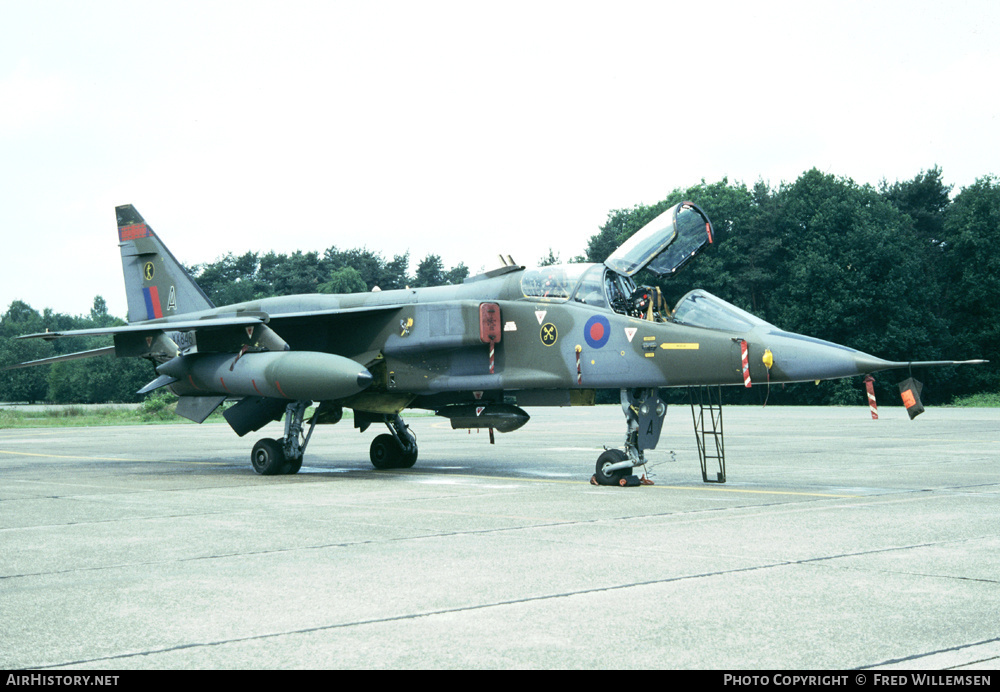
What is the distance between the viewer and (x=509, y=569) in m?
6.62

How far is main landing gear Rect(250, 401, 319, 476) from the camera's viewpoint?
49.3 ft

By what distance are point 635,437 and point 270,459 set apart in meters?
5.99

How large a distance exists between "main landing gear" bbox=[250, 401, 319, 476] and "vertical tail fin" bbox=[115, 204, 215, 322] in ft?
14.1

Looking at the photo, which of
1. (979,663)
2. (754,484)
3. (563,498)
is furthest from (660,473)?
(979,663)

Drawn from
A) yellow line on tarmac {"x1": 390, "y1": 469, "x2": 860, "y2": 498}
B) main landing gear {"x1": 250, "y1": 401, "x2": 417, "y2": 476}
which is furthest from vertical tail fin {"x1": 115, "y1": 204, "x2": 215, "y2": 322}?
yellow line on tarmac {"x1": 390, "y1": 469, "x2": 860, "y2": 498}

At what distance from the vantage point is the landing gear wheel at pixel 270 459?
49.3ft

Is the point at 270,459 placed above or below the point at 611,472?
above

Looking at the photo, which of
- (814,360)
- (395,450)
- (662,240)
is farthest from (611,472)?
(395,450)

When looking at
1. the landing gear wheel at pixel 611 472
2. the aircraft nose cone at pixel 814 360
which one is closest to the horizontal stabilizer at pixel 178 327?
the landing gear wheel at pixel 611 472

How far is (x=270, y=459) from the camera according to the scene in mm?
15016

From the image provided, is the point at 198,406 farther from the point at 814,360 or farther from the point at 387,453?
the point at 814,360

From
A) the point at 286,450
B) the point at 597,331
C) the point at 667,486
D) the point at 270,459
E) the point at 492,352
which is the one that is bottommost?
the point at 667,486

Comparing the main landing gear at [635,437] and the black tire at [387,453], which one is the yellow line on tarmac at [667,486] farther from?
the black tire at [387,453]

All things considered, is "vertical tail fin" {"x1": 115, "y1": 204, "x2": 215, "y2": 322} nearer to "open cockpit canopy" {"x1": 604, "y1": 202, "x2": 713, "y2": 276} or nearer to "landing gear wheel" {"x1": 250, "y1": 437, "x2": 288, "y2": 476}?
"landing gear wheel" {"x1": 250, "y1": 437, "x2": 288, "y2": 476}
